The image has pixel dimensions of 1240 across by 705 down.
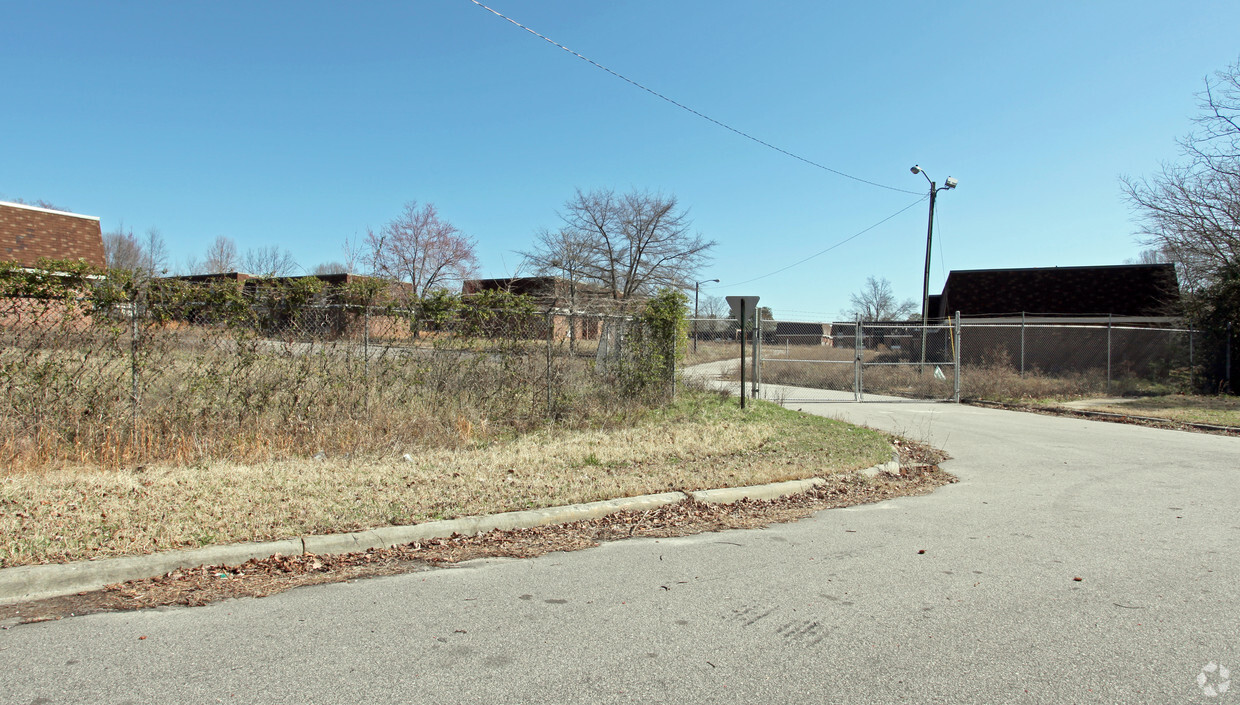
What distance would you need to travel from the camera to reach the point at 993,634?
154 inches

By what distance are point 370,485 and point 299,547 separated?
1.55m

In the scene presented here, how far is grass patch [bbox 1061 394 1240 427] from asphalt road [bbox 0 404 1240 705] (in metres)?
10.2

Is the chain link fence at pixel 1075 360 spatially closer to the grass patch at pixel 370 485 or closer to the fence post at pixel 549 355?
the grass patch at pixel 370 485

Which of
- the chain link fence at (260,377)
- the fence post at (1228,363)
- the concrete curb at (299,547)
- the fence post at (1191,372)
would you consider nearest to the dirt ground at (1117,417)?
the fence post at (1191,372)

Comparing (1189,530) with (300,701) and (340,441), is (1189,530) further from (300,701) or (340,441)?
(340,441)

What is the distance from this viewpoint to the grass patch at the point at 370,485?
17.0ft

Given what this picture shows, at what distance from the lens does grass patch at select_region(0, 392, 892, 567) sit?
5180 mm

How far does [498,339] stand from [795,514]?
5129 millimetres

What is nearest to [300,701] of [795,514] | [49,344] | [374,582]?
[374,582]

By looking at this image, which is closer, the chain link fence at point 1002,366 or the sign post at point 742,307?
the sign post at point 742,307

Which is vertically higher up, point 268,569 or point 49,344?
point 49,344

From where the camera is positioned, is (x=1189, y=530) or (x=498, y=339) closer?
(x=1189, y=530)

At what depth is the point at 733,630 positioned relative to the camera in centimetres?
399

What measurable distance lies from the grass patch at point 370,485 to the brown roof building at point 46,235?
68.7ft
